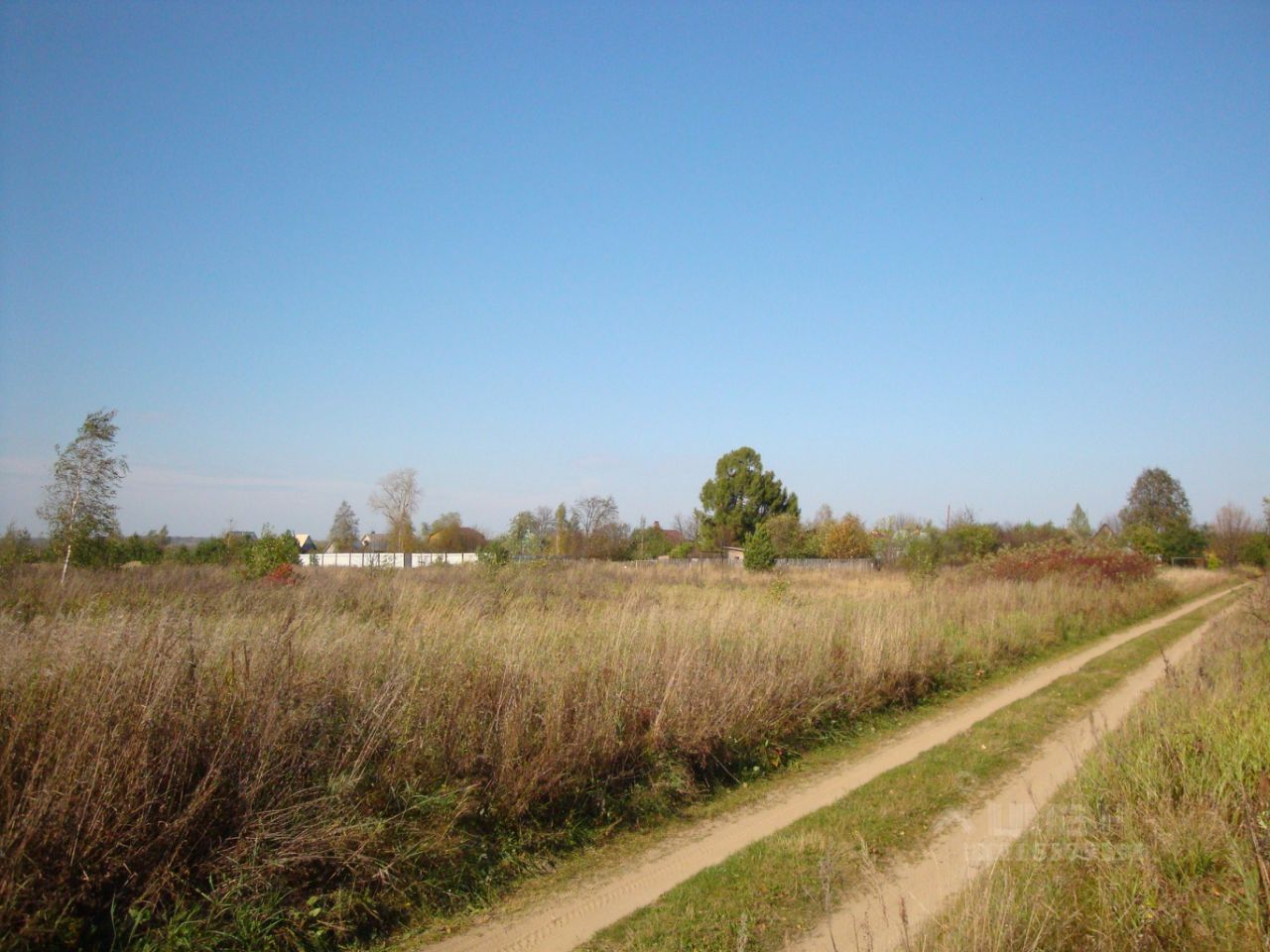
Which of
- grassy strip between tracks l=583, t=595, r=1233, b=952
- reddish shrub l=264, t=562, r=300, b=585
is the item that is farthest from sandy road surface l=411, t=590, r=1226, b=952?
reddish shrub l=264, t=562, r=300, b=585

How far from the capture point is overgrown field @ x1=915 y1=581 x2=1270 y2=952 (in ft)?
12.7

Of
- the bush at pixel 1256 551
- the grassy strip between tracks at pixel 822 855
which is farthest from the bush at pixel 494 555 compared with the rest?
the bush at pixel 1256 551

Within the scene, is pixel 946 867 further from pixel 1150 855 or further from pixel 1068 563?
pixel 1068 563

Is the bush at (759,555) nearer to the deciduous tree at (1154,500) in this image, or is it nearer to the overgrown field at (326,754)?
the overgrown field at (326,754)

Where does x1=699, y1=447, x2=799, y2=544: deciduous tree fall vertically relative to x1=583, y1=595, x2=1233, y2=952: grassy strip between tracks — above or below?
above

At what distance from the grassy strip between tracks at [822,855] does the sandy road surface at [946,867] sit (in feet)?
0.51

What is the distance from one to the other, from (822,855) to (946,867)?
0.93 meters

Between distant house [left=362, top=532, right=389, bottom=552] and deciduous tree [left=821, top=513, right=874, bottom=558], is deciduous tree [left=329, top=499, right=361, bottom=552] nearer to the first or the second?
distant house [left=362, top=532, right=389, bottom=552]

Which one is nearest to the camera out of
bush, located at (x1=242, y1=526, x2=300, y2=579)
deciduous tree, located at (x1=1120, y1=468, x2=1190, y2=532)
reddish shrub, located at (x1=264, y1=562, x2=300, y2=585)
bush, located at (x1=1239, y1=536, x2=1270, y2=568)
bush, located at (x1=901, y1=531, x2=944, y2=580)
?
reddish shrub, located at (x1=264, y1=562, x2=300, y2=585)

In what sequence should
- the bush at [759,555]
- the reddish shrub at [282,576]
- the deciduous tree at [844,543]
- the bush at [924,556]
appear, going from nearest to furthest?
the reddish shrub at [282,576] < the bush at [924,556] < the bush at [759,555] < the deciduous tree at [844,543]

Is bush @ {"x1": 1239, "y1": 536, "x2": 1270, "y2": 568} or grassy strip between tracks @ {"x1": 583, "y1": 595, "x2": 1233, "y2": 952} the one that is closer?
grassy strip between tracks @ {"x1": 583, "y1": 595, "x2": 1233, "y2": 952}

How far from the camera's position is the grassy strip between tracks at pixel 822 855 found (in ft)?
16.2

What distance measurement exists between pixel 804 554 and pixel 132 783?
224 feet

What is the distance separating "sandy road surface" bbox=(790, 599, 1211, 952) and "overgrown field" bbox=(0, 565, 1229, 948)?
2.37 meters
